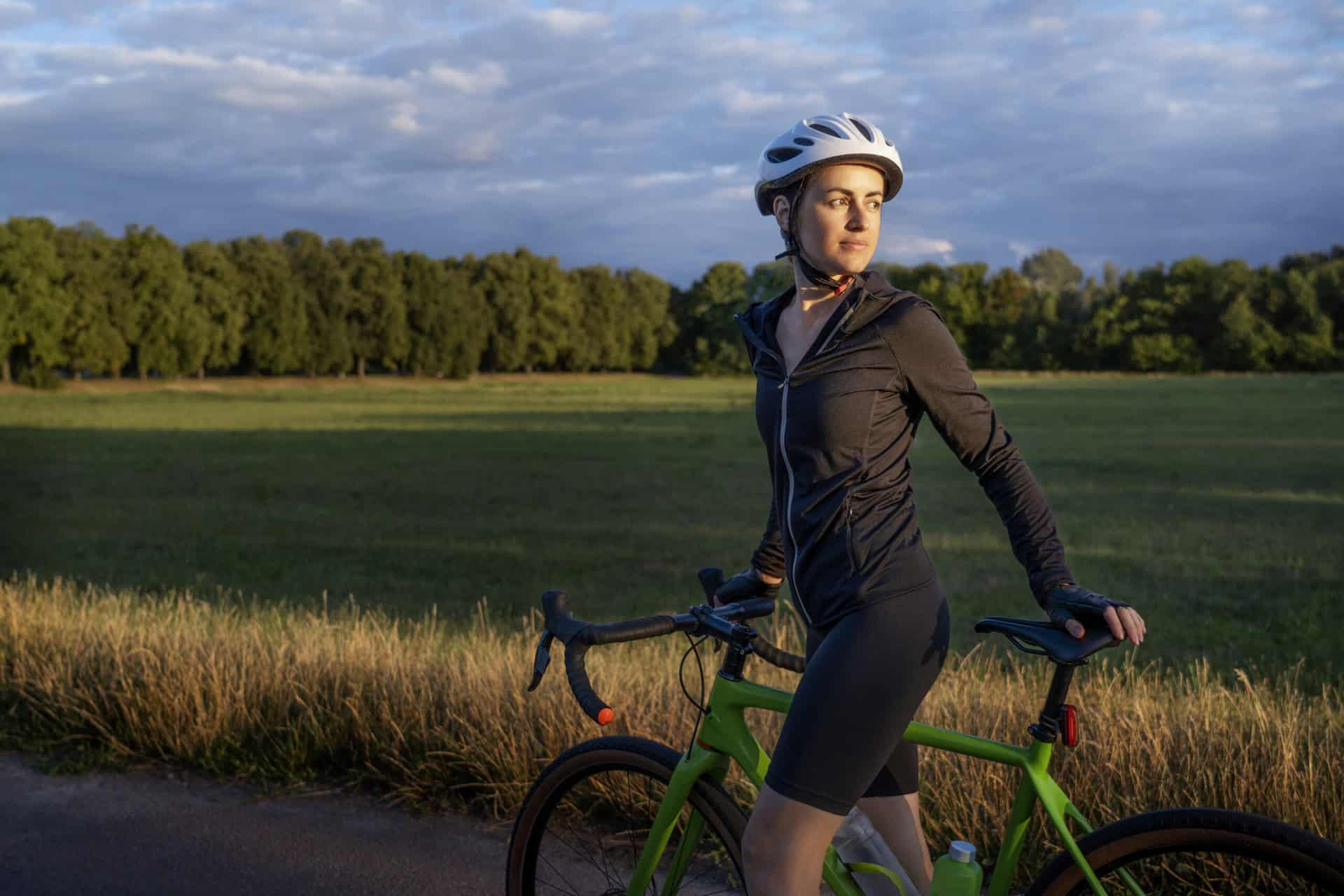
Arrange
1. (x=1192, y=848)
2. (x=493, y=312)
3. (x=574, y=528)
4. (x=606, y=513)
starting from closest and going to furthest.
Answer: (x=1192, y=848), (x=574, y=528), (x=606, y=513), (x=493, y=312)

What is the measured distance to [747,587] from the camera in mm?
3146

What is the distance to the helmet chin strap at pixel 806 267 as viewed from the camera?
2.73 meters

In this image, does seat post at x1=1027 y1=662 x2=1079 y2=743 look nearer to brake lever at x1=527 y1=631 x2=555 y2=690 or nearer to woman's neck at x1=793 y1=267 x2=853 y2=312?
woman's neck at x1=793 y1=267 x2=853 y2=312

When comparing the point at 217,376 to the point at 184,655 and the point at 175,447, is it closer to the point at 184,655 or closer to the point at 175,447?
the point at 175,447

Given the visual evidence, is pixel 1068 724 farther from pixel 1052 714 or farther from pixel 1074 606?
pixel 1074 606

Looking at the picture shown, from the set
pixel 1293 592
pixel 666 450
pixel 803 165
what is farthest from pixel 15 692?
pixel 666 450

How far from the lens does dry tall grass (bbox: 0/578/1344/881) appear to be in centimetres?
413

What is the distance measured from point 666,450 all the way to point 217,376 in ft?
206

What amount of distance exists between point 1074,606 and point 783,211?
44.1 inches

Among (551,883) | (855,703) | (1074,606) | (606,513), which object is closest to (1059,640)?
(1074,606)

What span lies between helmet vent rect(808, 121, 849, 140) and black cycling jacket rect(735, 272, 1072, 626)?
32 centimetres

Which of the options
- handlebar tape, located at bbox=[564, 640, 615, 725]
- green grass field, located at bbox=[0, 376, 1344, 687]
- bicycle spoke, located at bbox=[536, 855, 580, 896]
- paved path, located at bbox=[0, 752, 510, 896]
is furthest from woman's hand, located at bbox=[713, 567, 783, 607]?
green grass field, located at bbox=[0, 376, 1344, 687]

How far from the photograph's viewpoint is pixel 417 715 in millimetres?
5156

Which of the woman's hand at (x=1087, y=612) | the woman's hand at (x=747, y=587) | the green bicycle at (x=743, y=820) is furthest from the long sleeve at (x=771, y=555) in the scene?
the woman's hand at (x=1087, y=612)
